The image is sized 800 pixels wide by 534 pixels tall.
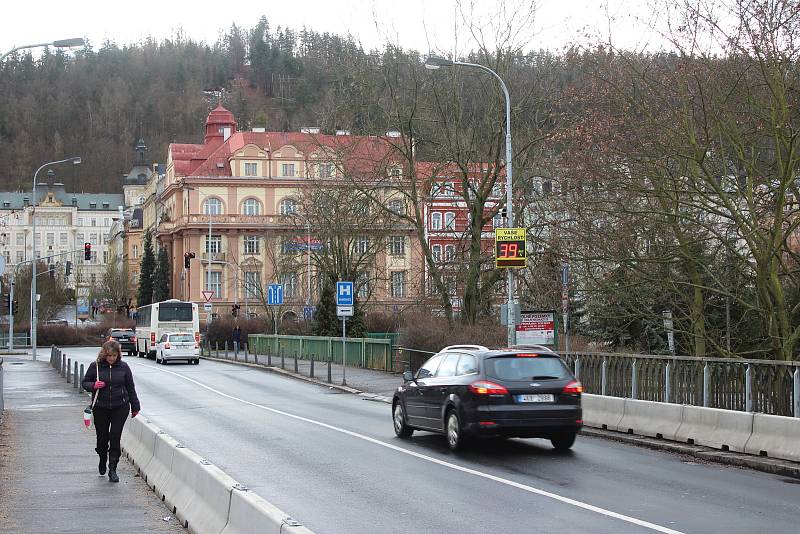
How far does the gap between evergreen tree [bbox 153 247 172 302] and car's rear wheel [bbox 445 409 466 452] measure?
97516mm

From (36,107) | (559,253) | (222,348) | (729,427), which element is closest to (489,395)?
(729,427)

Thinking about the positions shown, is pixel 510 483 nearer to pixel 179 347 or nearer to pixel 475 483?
pixel 475 483

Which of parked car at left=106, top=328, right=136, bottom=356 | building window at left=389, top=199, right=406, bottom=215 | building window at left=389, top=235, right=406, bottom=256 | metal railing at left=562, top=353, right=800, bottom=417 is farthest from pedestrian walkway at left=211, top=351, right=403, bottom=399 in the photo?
parked car at left=106, top=328, right=136, bottom=356

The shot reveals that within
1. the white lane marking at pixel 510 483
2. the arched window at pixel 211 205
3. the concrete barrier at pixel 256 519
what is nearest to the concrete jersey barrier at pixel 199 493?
the concrete barrier at pixel 256 519

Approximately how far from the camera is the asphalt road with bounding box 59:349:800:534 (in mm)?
10570

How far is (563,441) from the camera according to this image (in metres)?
17.0

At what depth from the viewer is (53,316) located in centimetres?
10900

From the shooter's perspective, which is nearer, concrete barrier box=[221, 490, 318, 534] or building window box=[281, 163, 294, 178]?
concrete barrier box=[221, 490, 318, 534]

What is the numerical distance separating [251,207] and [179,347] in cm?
4709

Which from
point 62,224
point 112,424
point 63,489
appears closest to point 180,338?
point 112,424

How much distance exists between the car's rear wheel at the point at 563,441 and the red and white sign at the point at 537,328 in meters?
8.69

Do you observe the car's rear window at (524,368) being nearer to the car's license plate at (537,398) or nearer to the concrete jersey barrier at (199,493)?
the car's license plate at (537,398)

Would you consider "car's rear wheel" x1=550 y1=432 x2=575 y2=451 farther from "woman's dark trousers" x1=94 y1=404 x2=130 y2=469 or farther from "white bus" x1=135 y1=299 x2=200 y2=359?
"white bus" x1=135 y1=299 x2=200 y2=359

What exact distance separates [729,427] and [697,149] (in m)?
7.79
